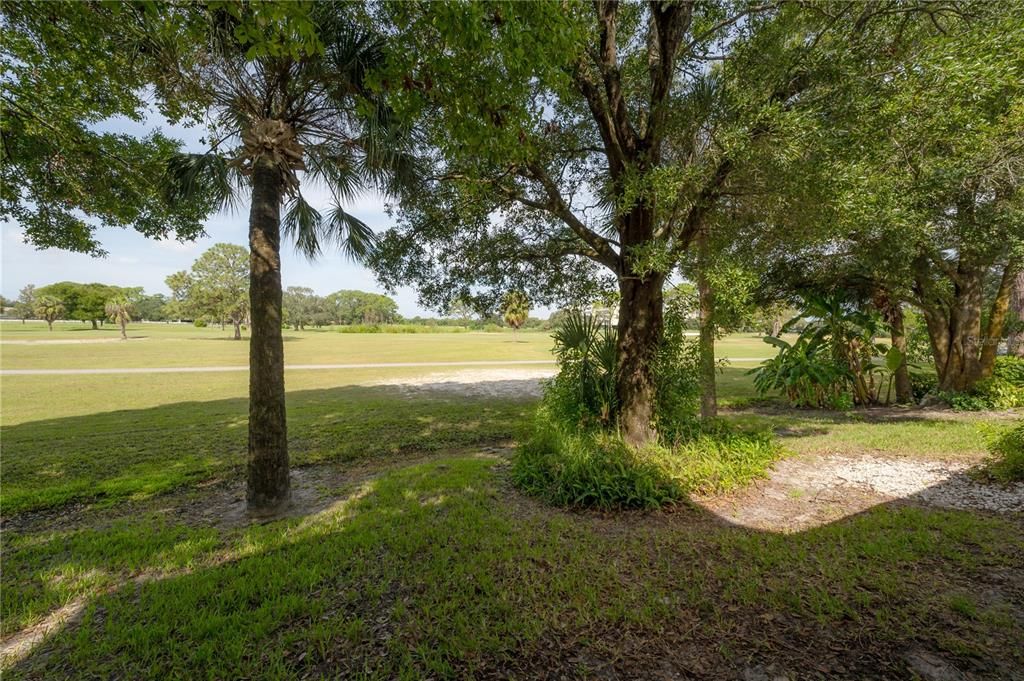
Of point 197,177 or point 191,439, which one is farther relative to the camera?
point 191,439

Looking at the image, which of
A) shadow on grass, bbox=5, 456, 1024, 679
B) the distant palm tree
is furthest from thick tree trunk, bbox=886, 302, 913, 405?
the distant palm tree

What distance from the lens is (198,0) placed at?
293 centimetres

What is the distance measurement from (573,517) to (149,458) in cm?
752

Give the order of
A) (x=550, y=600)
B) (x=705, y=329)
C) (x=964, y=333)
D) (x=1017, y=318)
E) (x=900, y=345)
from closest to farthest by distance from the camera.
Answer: (x=550, y=600) < (x=705, y=329) < (x=964, y=333) < (x=1017, y=318) < (x=900, y=345)

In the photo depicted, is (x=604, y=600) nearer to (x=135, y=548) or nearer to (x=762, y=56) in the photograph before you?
(x=135, y=548)

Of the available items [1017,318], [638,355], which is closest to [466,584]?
[638,355]

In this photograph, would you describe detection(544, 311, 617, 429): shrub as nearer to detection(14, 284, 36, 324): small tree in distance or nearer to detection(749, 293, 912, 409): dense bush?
detection(749, 293, 912, 409): dense bush

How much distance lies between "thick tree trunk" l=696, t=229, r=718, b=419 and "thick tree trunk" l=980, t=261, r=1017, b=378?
735cm

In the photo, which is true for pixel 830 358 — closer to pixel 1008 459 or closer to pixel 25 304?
pixel 1008 459

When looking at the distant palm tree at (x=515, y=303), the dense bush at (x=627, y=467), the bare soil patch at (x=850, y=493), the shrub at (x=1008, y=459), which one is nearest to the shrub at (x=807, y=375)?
the bare soil patch at (x=850, y=493)

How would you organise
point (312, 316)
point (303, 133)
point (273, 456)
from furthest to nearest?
point (312, 316) → point (303, 133) → point (273, 456)

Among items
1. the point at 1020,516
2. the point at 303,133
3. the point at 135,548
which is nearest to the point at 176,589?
the point at 135,548

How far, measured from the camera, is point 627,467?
15.8ft

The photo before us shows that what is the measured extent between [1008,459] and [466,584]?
654cm
